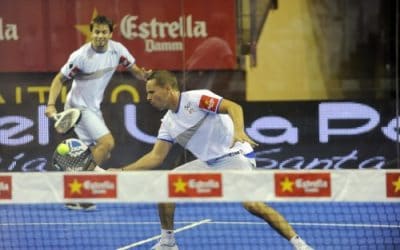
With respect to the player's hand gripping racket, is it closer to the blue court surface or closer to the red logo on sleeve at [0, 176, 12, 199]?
the blue court surface

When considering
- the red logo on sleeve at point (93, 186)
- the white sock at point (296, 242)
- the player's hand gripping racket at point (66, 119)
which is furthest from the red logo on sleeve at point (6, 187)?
the player's hand gripping racket at point (66, 119)

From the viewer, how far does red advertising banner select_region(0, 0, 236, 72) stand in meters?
11.9

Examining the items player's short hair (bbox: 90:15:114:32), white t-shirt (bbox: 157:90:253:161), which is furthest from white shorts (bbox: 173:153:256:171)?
player's short hair (bbox: 90:15:114:32)

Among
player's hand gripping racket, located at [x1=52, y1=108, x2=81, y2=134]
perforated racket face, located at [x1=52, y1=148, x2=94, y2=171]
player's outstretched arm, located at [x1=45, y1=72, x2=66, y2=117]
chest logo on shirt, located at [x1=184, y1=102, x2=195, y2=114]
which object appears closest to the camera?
chest logo on shirt, located at [x1=184, y1=102, x2=195, y2=114]

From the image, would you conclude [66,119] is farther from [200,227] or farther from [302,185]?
[302,185]

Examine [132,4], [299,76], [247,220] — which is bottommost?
[247,220]

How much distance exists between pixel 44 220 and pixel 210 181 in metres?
4.06

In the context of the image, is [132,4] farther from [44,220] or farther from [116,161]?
[44,220]

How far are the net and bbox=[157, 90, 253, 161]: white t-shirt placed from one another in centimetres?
76

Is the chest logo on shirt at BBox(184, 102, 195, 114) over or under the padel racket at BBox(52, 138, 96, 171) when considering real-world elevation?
over

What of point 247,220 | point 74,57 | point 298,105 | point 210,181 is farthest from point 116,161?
point 210,181

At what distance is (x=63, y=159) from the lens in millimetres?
10766

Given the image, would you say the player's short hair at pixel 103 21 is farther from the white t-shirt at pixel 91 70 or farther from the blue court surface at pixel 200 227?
the blue court surface at pixel 200 227

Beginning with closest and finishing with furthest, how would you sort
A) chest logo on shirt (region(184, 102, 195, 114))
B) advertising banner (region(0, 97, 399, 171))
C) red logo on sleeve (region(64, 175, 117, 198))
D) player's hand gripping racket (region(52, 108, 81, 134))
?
red logo on sleeve (region(64, 175, 117, 198)) < chest logo on shirt (region(184, 102, 195, 114)) < player's hand gripping racket (region(52, 108, 81, 134)) < advertising banner (region(0, 97, 399, 171))
